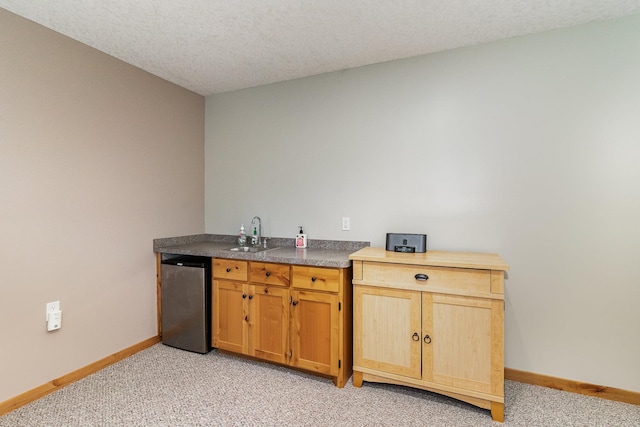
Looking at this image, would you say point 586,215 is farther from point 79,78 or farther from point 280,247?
point 79,78

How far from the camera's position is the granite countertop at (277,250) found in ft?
7.61

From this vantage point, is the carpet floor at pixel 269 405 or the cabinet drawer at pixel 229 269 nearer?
the carpet floor at pixel 269 405

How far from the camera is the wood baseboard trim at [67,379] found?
196 cm

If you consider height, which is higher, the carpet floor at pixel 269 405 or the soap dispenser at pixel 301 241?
the soap dispenser at pixel 301 241

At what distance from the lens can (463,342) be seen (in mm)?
1949

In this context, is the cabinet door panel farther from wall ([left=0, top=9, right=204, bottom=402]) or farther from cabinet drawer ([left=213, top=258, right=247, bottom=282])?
wall ([left=0, top=9, right=204, bottom=402])

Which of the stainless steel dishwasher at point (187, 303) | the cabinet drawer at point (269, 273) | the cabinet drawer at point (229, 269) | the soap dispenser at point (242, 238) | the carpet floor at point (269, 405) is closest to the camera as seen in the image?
the carpet floor at point (269, 405)

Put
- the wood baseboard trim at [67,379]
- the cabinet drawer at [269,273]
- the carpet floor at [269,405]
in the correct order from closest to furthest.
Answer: the carpet floor at [269,405] < the wood baseboard trim at [67,379] < the cabinet drawer at [269,273]

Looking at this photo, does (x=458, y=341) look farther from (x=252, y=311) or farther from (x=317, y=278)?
(x=252, y=311)

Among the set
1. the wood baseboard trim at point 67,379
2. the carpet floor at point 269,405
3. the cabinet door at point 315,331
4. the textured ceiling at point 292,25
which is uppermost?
the textured ceiling at point 292,25

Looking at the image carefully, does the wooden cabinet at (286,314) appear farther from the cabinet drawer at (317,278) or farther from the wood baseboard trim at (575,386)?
the wood baseboard trim at (575,386)

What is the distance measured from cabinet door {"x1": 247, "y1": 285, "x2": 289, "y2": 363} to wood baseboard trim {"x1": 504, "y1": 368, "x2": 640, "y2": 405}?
169 cm

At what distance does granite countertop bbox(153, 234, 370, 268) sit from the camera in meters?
2.32

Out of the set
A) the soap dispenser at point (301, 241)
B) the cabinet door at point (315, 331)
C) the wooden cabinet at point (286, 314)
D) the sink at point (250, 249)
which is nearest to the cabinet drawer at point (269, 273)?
the wooden cabinet at point (286, 314)
